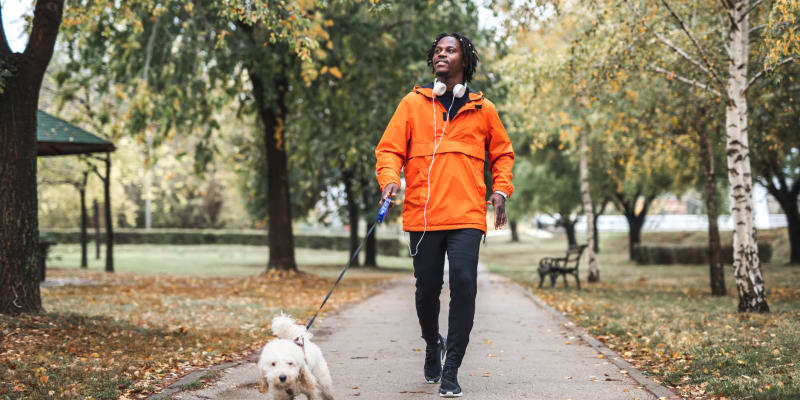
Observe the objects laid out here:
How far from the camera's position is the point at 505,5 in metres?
10.4

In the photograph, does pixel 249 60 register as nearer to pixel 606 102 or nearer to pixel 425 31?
pixel 425 31

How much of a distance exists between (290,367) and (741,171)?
27.5ft

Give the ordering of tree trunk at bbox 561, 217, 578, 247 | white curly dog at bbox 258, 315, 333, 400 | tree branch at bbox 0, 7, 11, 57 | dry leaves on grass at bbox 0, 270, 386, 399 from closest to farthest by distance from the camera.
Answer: white curly dog at bbox 258, 315, 333, 400
dry leaves on grass at bbox 0, 270, 386, 399
tree branch at bbox 0, 7, 11, 57
tree trunk at bbox 561, 217, 578, 247

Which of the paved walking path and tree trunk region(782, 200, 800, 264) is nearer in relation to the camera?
the paved walking path

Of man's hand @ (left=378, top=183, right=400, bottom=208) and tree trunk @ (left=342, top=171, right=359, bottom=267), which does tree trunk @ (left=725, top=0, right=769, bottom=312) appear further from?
tree trunk @ (left=342, top=171, right=359, bottom=267)

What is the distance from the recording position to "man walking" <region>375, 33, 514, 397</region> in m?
4.61

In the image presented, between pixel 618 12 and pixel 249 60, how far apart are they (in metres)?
7.16

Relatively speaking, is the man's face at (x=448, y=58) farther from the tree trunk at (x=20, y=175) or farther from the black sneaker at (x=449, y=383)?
the tree trunk at (x=20, y=175)

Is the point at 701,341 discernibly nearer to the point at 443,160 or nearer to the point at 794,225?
the point at 443,160

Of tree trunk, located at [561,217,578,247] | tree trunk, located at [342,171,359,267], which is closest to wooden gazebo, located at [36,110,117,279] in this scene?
tree trunk, located at [342,171,359,267]

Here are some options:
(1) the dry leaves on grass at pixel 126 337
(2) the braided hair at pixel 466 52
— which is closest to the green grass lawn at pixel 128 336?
(1) the dry leaves on grass at pixel 126 337

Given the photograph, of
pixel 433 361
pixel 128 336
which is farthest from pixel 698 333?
pixel 128 336

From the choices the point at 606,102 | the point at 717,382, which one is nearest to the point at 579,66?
the point at 606,102

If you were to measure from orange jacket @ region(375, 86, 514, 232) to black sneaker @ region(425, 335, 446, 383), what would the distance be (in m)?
0.96
